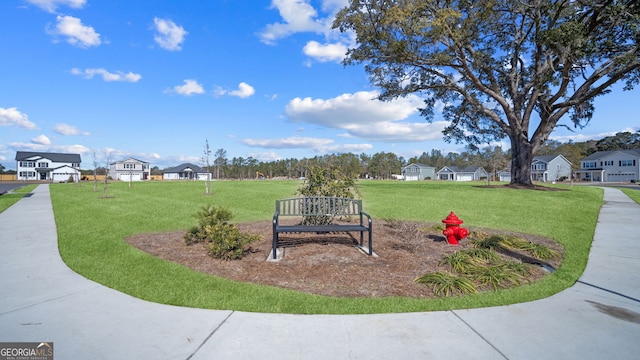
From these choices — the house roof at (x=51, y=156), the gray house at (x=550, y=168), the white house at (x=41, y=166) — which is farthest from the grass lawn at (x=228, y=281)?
the house roof at (x=51, y=156)

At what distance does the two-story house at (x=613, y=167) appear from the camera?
207 ft

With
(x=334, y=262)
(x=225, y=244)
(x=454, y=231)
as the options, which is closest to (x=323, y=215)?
(x=334, y=262)

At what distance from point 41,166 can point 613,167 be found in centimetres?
12036

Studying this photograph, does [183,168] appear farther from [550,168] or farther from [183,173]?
[550,168]

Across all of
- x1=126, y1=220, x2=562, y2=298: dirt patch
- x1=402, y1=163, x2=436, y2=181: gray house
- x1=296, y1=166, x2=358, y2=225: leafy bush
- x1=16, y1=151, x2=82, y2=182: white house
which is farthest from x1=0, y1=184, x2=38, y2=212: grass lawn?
x1=402, y1=163, x2=436, y2=181: gray house

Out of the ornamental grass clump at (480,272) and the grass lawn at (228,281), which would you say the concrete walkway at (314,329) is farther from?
the ornamental grass clump at (480,272)

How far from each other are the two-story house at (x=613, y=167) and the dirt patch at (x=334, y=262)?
75924 mm

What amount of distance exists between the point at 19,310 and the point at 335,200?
17.4 feet

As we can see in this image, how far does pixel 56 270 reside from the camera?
5367 mm

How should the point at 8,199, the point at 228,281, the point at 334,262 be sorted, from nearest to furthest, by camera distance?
the point at 228,281 → the point at 334,262 → the point at 8,199

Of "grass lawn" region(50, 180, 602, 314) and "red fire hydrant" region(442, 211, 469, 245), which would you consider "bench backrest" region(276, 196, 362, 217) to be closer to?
"red fire hydrant" region(442, 211, 469, 245)

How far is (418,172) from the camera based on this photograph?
99.3 m

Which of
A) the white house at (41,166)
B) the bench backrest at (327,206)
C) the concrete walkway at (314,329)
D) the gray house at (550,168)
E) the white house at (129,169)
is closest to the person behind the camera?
the concrete walkway at (314,329)

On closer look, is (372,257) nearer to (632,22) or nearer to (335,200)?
(335,200)
